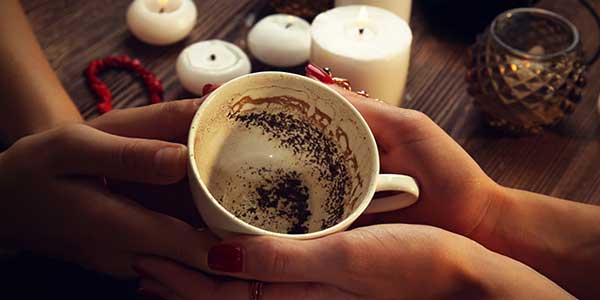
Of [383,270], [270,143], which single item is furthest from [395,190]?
[270,143]

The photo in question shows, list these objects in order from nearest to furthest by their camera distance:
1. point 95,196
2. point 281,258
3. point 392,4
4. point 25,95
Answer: point 281,258 → point 95,196 → point 25,95 → point 392,4

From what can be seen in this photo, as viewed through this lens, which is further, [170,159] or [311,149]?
[311,149]

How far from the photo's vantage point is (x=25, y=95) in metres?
0.85

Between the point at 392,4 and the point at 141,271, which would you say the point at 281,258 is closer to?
the point at 141,271

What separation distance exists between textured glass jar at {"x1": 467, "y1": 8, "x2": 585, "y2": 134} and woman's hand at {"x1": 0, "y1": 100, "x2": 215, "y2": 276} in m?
0.43

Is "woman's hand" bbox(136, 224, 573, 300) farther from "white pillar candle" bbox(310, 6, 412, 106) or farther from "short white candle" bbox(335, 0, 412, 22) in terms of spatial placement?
"short white candle" bbox(335, 0, 412, 22)

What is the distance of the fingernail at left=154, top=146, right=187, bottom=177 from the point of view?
1.93 feet

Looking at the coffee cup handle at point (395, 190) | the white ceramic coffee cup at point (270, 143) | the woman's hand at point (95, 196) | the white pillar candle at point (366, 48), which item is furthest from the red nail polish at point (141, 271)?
the white pillar candle at point (366, 48)

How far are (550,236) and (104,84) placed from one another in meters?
0.66

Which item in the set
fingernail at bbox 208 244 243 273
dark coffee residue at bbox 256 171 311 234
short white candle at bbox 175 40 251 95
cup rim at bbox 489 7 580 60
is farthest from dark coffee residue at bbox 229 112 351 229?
cup rim at bbox 489 7 580 60

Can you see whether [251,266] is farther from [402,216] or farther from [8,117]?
[8,117]

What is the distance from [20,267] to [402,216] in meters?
0.45

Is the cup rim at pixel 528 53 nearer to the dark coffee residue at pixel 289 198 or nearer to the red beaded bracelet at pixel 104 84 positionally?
the dark coffee residue at pixel 289 198

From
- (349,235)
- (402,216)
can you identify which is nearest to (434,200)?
(402,216)
